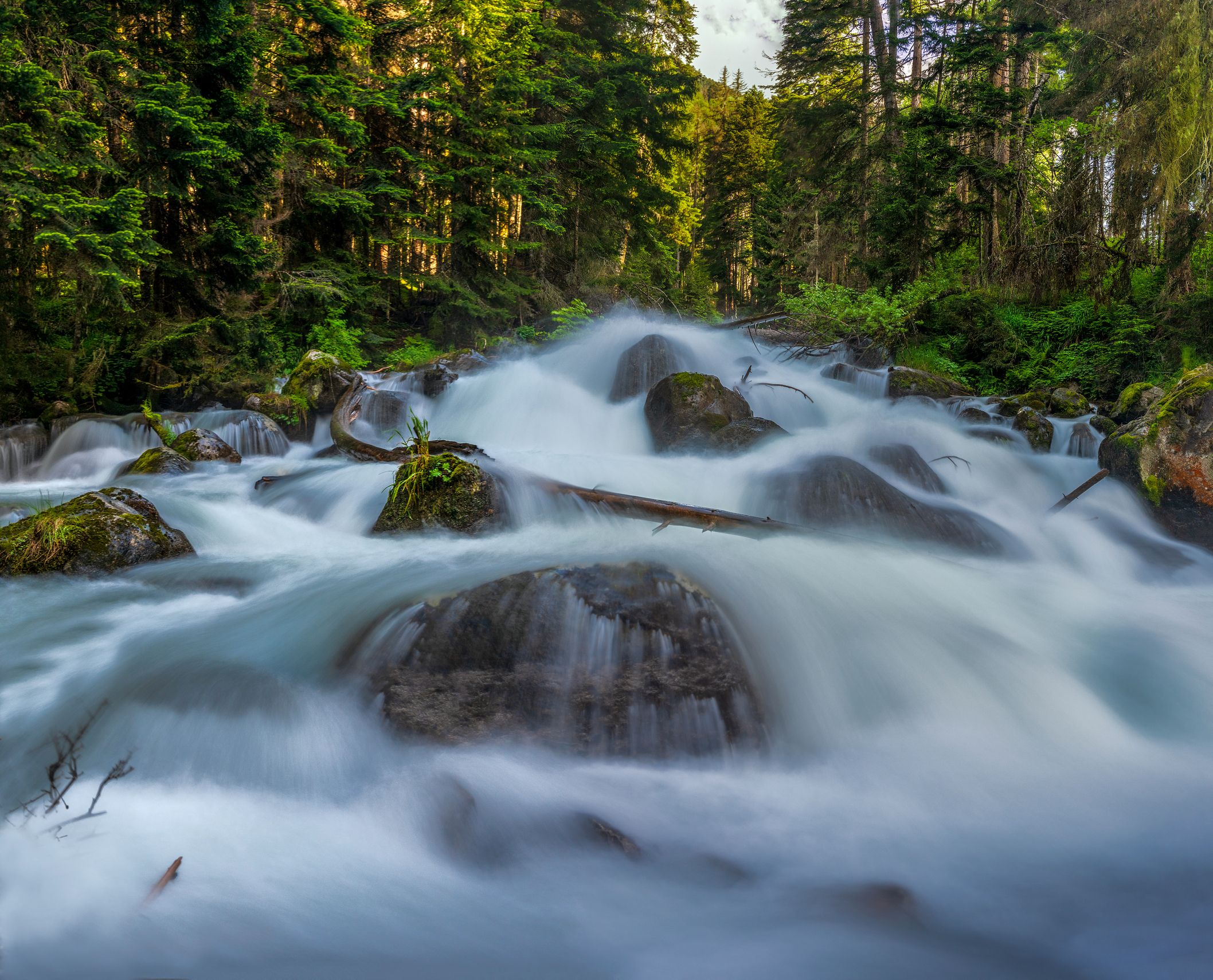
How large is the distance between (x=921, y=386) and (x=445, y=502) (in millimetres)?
8385

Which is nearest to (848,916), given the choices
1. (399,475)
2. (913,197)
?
(399,475)

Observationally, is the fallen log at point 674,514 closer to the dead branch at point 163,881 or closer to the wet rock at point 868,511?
the wet rock at point 868,511

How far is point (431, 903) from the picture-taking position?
7.02 ft

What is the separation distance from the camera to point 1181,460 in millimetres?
6098

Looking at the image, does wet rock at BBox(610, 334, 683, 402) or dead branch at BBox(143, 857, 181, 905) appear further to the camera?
wet rock at BBox(610, 334, 683, 402)

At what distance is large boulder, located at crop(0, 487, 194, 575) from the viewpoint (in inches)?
180

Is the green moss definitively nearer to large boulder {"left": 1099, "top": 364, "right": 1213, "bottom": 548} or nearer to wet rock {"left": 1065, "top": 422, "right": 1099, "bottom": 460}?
large boulder {"left": 1099, "top": 364, "right": 1213, "bottom": 548}

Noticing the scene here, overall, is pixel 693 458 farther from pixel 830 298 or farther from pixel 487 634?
pixel 830 298

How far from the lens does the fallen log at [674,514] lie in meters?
4.96

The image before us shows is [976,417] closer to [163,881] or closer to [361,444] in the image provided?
[361,444]

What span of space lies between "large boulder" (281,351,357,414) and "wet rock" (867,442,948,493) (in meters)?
8.17

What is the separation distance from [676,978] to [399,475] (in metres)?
4.63

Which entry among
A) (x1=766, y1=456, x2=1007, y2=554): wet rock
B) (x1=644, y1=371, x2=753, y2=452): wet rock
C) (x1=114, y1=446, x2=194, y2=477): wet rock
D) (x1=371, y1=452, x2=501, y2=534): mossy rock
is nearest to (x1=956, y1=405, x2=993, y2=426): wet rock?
(x1=644, y1=371, x2=753, y2=452): wet rock

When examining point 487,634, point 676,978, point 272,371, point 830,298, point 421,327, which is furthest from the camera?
point 421,327
